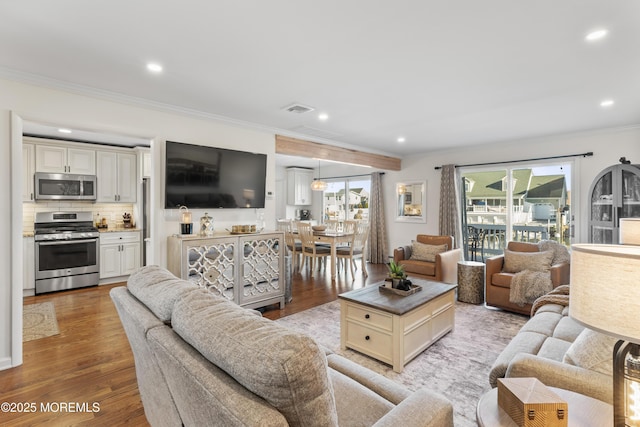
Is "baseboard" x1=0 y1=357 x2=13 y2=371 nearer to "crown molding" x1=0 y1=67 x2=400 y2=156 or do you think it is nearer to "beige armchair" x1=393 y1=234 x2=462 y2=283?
"crown molding" x1=0 y1=67 x2=400 y2=156

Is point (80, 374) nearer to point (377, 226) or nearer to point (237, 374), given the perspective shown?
point (237, 374)

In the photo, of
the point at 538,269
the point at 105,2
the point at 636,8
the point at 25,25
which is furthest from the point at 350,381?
the point at 538,269

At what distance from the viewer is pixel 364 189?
8.42 meters

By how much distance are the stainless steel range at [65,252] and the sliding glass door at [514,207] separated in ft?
22.6

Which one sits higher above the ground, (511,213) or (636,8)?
(636,8)

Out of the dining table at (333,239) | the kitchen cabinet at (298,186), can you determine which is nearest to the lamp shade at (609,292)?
the dining table at (333,239)

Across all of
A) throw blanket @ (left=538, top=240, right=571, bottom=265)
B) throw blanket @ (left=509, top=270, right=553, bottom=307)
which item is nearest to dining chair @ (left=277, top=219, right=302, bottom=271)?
throw blanket @ (left=509, top=270, right=553, bottom=307)

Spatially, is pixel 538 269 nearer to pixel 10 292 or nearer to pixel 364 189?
pixel 364 189

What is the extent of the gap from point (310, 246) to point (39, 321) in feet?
13.2

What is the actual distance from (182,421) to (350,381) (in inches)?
28.4

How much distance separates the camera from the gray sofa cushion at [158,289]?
129 cm

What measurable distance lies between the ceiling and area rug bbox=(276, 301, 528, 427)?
2.18 m

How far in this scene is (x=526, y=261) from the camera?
13.2ft

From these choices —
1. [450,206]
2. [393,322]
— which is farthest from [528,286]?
[450,206]
